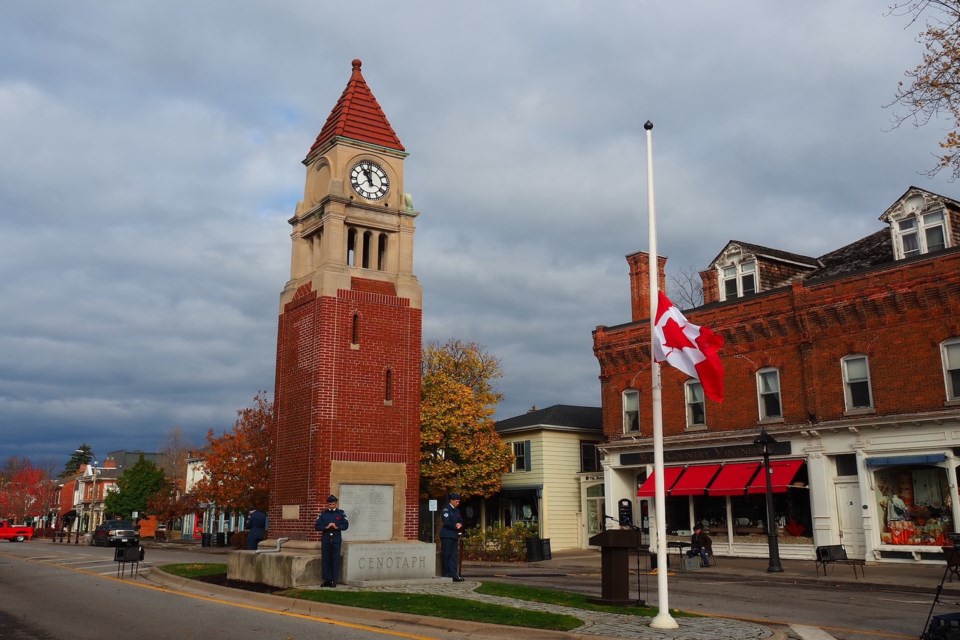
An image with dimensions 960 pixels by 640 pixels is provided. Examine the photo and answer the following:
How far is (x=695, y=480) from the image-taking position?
3312 centimetres

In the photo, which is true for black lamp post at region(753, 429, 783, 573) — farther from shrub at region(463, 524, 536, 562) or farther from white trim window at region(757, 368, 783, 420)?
shrub at region(463, 524, 536, 562)

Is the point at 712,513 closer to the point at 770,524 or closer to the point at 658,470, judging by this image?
the point at 770,524

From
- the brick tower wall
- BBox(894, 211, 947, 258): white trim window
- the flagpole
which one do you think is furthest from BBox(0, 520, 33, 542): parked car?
the flagpole

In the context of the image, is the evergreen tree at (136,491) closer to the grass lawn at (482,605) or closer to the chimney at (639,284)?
the chimney at (639,284)

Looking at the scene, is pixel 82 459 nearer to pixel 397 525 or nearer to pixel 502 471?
pixel 502 471

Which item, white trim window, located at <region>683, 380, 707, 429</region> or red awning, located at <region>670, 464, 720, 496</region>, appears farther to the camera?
white trim window, located at <region>683, 380, 707, 429</region>

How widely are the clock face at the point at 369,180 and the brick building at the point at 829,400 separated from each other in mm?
16337

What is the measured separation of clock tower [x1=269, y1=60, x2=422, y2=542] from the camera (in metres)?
20.8

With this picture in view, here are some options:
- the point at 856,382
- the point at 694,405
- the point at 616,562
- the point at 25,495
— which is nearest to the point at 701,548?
the point at 694,405

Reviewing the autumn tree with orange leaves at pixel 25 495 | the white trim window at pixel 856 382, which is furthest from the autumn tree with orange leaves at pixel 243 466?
the autumn tree with orange leaves at pixel 25 495

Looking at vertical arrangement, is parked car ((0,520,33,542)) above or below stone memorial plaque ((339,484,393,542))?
below

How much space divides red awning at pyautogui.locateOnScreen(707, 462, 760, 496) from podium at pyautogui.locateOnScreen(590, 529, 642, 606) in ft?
59.8

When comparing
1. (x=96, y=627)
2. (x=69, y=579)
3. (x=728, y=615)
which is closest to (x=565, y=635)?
(x=728, y=615)

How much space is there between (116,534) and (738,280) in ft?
130
